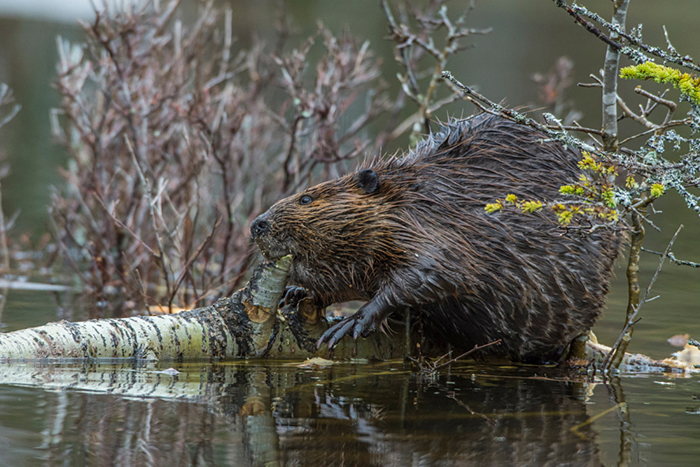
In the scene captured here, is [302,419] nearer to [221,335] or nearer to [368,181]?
[221,335]

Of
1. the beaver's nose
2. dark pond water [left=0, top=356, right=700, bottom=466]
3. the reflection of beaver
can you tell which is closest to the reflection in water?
dark pond water [left=0, top=356, right=700, bottom=466]

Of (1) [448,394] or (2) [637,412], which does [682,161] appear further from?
(1) [448,394]

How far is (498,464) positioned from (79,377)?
1.51 meters

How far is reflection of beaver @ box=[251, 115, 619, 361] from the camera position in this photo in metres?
3.12

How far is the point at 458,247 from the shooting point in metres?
3.12

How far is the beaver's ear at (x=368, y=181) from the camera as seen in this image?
131 inches

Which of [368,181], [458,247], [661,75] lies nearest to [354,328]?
[458,247]

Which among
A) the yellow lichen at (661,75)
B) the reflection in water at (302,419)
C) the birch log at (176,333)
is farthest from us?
the birch log at (176,333)

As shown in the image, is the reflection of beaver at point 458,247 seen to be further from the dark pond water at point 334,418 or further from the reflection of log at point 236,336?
the dark pond water at point 334,418

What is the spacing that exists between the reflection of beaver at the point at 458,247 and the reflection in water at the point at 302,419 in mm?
294

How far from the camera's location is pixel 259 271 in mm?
3225

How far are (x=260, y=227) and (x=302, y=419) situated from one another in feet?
3.62

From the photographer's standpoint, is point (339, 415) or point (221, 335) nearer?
point (339, 415)

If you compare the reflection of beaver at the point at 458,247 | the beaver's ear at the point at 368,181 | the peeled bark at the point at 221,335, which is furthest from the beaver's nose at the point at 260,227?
the beaver's ear at the point at 368,181
